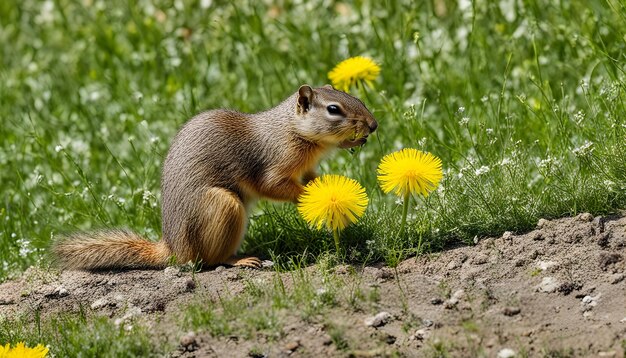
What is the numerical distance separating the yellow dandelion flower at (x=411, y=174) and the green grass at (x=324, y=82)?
0.86 feet

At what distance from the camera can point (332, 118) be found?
17.3 feet

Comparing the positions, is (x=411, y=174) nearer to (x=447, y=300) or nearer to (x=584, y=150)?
(x=447, y=300)

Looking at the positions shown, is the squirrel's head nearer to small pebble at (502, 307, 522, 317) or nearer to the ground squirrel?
the ground squirrel

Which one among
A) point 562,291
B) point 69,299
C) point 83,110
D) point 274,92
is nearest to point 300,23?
point 274,92

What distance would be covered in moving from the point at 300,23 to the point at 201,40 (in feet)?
2.83

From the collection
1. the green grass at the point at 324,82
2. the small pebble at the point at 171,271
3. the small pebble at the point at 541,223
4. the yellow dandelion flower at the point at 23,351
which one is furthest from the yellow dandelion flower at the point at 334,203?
the yellow dandelion flower at the point at 23,351

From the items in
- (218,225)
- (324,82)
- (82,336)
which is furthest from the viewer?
(324,82)

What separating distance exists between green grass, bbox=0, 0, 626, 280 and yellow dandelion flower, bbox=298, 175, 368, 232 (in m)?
0.27

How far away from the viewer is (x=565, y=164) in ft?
17.2

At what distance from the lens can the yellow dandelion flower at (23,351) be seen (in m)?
4.19

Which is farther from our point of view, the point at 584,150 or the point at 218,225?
the point at 218,225

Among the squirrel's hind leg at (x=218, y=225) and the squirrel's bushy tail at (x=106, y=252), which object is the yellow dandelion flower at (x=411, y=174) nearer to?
the squirrel's hind leg at (x=218, y=225)

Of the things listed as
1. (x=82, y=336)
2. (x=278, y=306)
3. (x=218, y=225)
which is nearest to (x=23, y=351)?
(x=82, y=336)

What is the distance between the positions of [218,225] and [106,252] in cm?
57
